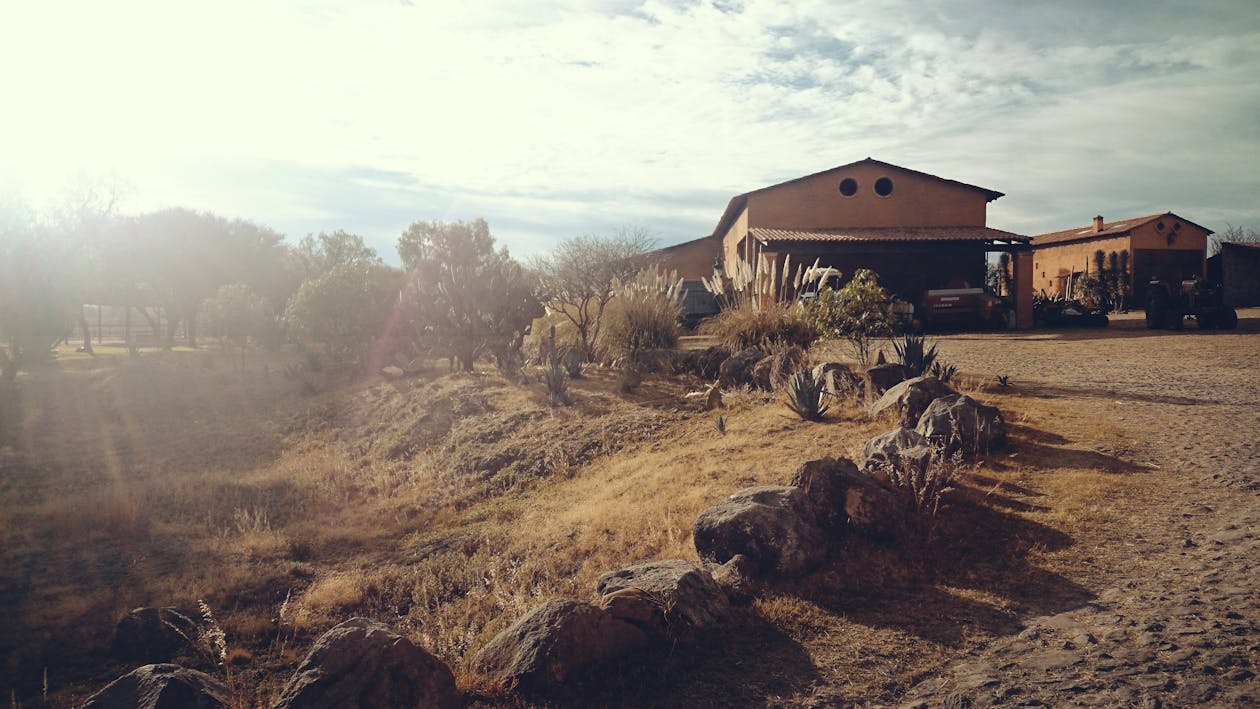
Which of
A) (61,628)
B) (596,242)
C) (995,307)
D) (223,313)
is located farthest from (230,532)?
(223,313)

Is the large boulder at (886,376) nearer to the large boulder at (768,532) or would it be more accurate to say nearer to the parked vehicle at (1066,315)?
the large boulder at (768,532)

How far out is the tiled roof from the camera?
23266mm

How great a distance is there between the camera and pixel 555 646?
3.59m

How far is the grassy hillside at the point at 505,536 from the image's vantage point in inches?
156

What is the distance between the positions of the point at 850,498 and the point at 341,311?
2053 centimetres

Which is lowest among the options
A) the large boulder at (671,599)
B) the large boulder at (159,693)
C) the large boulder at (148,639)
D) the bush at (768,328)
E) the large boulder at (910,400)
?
the large boulder at (148,639)

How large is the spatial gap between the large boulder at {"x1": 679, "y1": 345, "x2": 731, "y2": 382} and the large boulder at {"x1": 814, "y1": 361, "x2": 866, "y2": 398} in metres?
2.67

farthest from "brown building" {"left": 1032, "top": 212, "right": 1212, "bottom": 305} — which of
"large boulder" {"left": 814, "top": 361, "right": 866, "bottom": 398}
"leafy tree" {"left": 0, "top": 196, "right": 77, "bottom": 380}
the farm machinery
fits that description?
"leafy tree" {"left": 0, "top": 196, "right": 77, "bottom": 380}

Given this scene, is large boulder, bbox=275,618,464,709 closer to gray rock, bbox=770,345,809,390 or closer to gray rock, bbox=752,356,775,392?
gray rock, bbox=770,345,809,390

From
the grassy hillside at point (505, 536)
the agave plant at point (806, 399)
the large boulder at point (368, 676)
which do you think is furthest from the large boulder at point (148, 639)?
the agave plant at point (806, 399)

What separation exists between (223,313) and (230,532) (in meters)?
23.4

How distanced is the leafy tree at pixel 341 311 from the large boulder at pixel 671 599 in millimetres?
19826

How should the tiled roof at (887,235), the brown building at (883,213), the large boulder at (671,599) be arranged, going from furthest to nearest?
the brown building at (883,213), the tiled roof at (887,235), the large boulder at (671,599)

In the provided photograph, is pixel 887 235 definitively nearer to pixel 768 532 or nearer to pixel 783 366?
pixel 783 366
